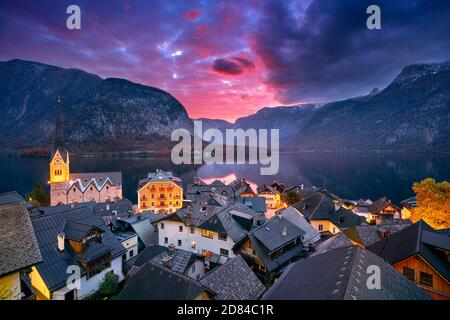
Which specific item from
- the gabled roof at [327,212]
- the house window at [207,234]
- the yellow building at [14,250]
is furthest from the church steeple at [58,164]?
the yellow building at [14,250]

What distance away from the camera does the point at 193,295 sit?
1722 centimetres

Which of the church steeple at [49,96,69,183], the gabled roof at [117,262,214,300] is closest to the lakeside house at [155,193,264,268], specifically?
the gabled roof at [117,262,214,300]

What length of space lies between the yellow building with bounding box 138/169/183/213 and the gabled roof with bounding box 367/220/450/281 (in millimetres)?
64420

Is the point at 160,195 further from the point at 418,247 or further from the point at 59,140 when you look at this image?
the point at 418,247

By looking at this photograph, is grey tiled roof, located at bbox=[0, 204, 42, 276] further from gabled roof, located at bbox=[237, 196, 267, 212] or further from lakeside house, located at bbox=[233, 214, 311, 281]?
gabled roof, located at bbox=[237, 196, 267, 212]

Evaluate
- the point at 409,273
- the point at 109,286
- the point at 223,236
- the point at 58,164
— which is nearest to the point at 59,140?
the point at 58,164

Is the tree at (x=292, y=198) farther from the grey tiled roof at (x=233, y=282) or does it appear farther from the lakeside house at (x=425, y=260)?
the grey tiled roof at (x=233, y=282)

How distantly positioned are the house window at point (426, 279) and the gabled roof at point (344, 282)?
20.8 feet

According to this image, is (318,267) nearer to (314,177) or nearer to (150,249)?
(150,249)

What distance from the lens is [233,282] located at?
2269cm

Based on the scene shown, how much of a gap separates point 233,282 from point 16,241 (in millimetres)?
16699

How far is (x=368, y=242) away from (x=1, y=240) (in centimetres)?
3669

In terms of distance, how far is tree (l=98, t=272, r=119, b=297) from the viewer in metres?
23.5

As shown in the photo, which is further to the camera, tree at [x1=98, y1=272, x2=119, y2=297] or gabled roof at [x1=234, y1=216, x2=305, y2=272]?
gabled roof at [x1=234, y1=216, x2=305, y2=272]
